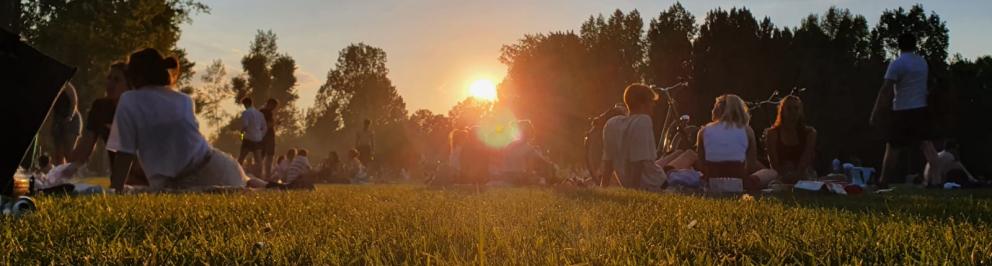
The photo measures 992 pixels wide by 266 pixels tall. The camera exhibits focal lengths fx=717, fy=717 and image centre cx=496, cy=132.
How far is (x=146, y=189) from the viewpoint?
7.23m

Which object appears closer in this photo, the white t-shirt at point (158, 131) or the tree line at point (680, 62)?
the white t-shirt at point (158, 131)

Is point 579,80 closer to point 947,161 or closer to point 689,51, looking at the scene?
point 689,51

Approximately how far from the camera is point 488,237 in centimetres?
267

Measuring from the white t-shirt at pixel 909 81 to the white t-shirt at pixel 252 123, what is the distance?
12976mm

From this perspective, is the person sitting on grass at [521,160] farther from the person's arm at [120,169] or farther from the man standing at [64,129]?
the man standing at [64,129]

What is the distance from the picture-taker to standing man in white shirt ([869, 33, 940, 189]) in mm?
9359

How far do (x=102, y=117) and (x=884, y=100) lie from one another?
402 inches

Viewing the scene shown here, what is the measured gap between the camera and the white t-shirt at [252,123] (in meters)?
16.7

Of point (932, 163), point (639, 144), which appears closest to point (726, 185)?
point (639, 144)

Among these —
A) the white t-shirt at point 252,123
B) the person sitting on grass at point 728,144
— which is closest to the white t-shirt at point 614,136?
the person sitting on grass at point 728,144

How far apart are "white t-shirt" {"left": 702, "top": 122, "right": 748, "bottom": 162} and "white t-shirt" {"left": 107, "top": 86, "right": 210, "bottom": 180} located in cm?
579

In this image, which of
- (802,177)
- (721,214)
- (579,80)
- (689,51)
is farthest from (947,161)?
(579,80)

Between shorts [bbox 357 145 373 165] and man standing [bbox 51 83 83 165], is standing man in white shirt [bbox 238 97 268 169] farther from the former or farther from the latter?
shorts [bbox 357 145 373 165]

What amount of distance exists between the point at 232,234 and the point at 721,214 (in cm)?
240
